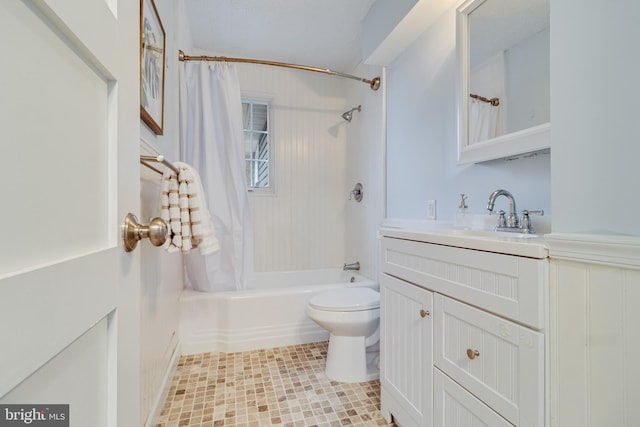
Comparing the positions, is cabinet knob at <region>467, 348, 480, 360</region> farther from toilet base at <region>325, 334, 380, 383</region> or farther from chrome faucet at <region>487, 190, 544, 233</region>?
toilet base at <region>325, 334, 380, 383</region>

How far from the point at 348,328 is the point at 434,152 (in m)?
1.12

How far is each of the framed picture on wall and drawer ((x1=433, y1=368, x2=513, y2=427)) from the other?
142 centimetres

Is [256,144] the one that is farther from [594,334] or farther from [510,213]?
[594,334]

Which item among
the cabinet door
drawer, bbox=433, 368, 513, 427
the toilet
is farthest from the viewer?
the toilet

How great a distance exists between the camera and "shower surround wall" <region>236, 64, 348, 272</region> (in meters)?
2.81

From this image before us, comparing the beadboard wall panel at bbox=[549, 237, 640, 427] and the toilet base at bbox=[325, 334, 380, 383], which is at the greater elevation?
the beadboard wall panel at bbox=[549, 237, 640, 427]

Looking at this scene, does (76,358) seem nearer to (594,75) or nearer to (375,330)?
(594,75)

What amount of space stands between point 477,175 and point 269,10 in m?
1.80

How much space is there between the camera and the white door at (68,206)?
271mm

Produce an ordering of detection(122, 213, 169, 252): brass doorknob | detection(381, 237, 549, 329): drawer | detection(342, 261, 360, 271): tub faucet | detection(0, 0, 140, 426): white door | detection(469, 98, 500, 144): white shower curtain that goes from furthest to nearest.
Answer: detection(342, 261, 360, 271): tub faucet < detection(469, 98, 500, 144): white shower curtain < detection(381, 237, 549, 329): drawer < detection(122, 213, 169, 252): brass doorknob < detection(0, 0, 140, 426): white door

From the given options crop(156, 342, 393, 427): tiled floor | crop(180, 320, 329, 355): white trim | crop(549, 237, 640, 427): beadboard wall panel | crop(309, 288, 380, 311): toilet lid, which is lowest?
crop(156, 342, 393, 427): tiled floor

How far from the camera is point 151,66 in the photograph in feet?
3.94

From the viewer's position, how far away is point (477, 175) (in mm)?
1372

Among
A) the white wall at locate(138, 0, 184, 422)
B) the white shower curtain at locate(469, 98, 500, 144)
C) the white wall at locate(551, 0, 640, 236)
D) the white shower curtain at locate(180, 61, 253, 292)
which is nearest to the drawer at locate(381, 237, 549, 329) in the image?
the white wall at locate(551, 0, 640, 236)
